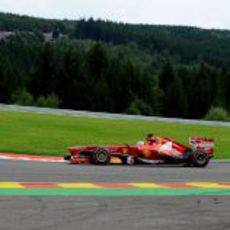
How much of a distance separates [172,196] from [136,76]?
80.8m

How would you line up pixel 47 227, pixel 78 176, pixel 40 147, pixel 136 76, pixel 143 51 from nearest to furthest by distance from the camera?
pixel 47 227, pixel 78 176, pixel 40 147, pixel 136 76, pixel 143 51

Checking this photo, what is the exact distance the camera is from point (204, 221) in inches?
354

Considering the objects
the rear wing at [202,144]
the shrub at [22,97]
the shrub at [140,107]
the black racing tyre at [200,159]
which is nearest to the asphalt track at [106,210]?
the black racing tyre at [200,159]

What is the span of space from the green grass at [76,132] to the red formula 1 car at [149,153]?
3.75 meters

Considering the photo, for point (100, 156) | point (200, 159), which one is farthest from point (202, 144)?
point (100, 156)

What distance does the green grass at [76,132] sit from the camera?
79.9ft

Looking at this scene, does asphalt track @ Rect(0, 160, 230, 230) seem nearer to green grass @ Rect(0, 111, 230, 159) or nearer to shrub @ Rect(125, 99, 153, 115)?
green grass @ Rect(0, 111, 230, 159)

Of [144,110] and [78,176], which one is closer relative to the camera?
[78,176]

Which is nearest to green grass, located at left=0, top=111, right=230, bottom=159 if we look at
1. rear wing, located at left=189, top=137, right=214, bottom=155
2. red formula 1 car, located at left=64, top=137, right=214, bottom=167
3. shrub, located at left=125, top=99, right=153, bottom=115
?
red formula 1 car, located at left=64, top=137, right=214, bottom=167

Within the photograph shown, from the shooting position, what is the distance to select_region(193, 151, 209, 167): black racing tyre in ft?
63.1

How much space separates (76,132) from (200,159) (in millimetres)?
12463

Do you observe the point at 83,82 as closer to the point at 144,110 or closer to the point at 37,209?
the point at 144,110

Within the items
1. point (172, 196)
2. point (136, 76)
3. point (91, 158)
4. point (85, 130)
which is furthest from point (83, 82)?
point (172, 196)

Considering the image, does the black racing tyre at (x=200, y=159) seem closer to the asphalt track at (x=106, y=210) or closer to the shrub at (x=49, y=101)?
the asphalt track at (x=106, y=210)
